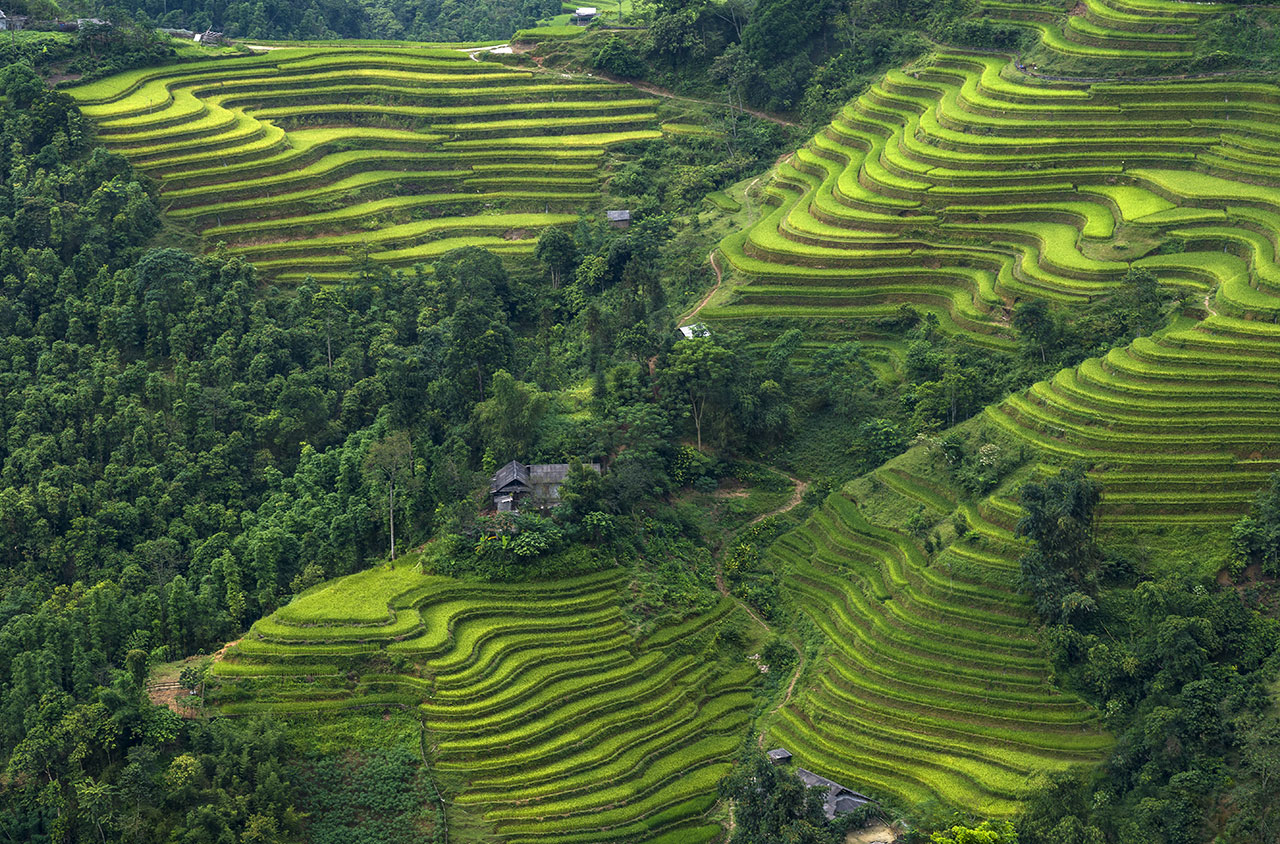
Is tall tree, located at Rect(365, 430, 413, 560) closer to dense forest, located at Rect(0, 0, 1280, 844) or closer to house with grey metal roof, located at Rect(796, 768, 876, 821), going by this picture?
dense forest, located at Rect(0, 0, 1280, 844)

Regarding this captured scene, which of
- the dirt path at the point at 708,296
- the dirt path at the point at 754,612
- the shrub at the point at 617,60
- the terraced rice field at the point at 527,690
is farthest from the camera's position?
the shrub at the point at 617,60

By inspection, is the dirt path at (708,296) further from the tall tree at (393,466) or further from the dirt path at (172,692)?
the dirt path at (172,692)

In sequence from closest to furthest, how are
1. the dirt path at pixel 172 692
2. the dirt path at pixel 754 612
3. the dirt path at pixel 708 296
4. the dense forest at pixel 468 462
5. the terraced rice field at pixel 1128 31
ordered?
the dense forest at pixel 468 462 → the dirt path at pixel 172 692 → the dirt path at pixel 754 612 → the dirt path at pixel 708 296 → the terraced rice field at pixel 1128 31

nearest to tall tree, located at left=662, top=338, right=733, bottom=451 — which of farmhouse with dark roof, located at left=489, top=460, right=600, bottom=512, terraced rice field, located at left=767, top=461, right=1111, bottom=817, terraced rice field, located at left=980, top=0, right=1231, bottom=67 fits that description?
farmhouse with dark roof, located at left=489, top=460, right=600, bottom=512

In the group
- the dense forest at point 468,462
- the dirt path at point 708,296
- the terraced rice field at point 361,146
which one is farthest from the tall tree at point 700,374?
the terraced rice field at point 361,146

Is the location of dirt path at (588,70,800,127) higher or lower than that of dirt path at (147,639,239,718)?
higher

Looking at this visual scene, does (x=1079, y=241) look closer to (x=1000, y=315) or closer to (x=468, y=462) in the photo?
(x=1000, y=315)
